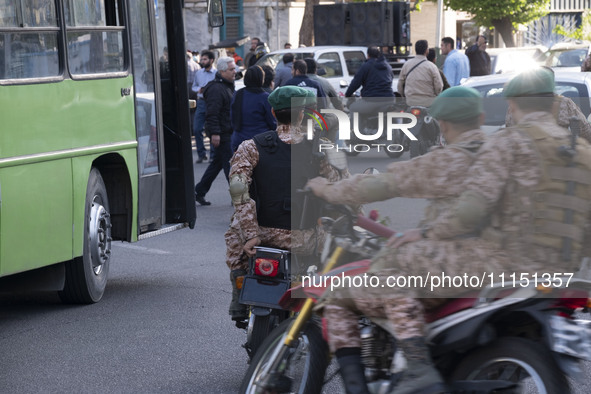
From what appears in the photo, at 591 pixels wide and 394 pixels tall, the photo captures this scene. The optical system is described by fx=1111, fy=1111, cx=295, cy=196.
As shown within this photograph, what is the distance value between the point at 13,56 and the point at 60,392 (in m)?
2.17

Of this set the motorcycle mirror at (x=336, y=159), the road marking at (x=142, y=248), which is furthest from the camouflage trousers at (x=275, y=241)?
the road marking at (x=142, y=248)

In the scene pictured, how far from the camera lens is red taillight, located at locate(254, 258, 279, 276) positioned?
199 inches

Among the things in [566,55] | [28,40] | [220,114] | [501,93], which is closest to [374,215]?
[28,40]

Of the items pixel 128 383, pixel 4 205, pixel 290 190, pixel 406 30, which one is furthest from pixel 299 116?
pixel 406 30

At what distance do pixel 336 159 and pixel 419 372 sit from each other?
101cm

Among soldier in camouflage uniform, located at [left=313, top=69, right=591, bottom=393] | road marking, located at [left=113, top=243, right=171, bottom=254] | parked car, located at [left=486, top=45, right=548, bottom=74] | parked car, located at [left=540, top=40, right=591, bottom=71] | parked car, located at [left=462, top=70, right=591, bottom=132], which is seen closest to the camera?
soldier in camouflage uniform, located at [left=313, top=69, right=591, bottom=393]

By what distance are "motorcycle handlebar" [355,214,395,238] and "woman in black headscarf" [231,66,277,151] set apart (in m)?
6.58

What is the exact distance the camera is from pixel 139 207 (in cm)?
851

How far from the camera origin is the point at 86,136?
757 centimetres

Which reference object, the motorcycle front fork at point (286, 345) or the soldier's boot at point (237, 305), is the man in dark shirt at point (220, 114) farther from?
the motorcycle front fork at point (286, 345)

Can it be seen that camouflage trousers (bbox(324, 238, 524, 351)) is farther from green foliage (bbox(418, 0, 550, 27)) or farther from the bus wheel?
green foliage (bbox(418, 0, 550, 27))

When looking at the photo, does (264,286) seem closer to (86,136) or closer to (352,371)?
(352,371)

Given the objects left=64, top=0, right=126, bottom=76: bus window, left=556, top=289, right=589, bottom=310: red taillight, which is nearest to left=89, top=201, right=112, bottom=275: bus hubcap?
left=64, top=0, right=126, bottom=76: bus window

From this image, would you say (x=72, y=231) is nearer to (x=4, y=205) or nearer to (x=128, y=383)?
(x=4, y=205)
